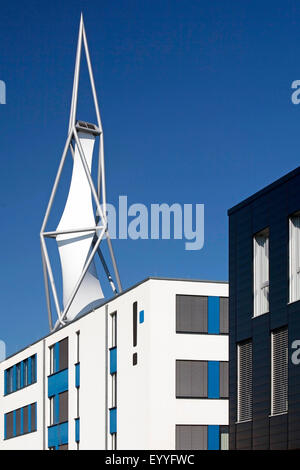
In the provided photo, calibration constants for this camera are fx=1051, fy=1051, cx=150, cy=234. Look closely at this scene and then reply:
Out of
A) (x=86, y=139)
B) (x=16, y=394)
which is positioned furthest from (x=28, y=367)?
(x=86, y=139)

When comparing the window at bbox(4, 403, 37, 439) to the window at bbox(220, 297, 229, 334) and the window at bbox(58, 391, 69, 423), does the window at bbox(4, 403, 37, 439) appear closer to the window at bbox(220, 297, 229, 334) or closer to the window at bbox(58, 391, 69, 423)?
the window at bbox(58, 391, 69, 423)

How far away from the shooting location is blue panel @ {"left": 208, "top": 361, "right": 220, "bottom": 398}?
5569 centimetres

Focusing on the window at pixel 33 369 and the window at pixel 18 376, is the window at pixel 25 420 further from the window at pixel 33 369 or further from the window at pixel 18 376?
the window at pixel 33 369

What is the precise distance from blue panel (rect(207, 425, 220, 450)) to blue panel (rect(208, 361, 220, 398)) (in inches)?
68.5

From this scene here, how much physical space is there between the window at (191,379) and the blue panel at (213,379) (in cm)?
30

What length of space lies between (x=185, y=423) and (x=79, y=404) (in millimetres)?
10684

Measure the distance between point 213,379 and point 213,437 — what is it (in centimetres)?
308

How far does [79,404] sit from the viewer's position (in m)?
63.1

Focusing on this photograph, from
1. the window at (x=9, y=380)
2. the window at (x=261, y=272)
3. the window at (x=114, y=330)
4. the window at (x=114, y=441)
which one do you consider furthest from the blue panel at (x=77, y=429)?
the window at (x=261, y=272)

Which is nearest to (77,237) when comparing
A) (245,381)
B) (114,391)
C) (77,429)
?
(77,429)

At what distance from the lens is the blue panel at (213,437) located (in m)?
54.7

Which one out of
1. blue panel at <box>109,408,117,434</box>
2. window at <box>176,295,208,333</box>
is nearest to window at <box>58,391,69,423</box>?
blue panel at <box>109,408,117,434</box>

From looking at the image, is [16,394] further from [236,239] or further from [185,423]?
[236,239]

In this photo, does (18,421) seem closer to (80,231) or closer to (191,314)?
(80,231)
